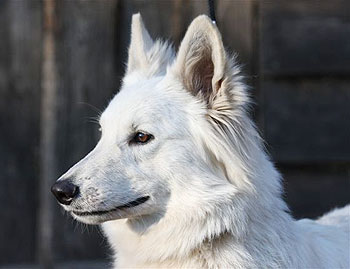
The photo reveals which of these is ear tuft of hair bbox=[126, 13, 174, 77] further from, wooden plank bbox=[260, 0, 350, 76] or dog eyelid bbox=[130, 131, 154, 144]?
wooden plank bbox=[260, 0, 350, 76]

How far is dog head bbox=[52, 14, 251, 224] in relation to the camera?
326 centimetres

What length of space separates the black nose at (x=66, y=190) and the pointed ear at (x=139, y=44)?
937 mm

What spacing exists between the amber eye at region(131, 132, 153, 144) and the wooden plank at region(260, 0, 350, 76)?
2.73 meters

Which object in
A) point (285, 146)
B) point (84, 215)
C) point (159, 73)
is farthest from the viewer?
point (285, 146)

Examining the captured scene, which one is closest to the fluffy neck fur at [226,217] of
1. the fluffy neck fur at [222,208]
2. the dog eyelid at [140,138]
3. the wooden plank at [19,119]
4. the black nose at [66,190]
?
the fluffy neck fur at [222,208]

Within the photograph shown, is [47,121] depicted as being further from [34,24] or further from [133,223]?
[133,223]

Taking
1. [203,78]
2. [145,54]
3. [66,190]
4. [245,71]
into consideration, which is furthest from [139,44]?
[245,71]

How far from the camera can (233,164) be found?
11.0 feet

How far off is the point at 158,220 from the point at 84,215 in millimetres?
331

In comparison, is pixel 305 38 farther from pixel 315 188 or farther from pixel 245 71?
pixel 315 188

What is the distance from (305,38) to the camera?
595 centimetres

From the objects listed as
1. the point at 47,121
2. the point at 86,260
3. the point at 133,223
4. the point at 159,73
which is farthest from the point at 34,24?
the point at 133,223

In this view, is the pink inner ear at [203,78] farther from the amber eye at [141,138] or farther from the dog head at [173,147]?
the amber eye at [141,138]

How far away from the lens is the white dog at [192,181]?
3283mm
